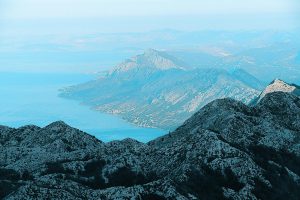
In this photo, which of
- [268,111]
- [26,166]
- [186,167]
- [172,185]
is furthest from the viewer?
[268,111]

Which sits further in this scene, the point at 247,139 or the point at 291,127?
the point at 291,127

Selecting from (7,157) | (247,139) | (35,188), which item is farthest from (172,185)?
(7,157)

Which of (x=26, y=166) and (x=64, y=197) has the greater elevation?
(x=64, y=197)

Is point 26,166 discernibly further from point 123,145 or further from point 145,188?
point 145,188

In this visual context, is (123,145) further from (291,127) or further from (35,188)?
(35,188)

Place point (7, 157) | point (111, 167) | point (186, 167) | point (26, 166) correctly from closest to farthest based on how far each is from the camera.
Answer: point (186, 167) < point (111, 167) < point (26, 166) < point (7, 157)

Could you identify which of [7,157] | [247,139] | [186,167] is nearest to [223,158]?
[186,167]
